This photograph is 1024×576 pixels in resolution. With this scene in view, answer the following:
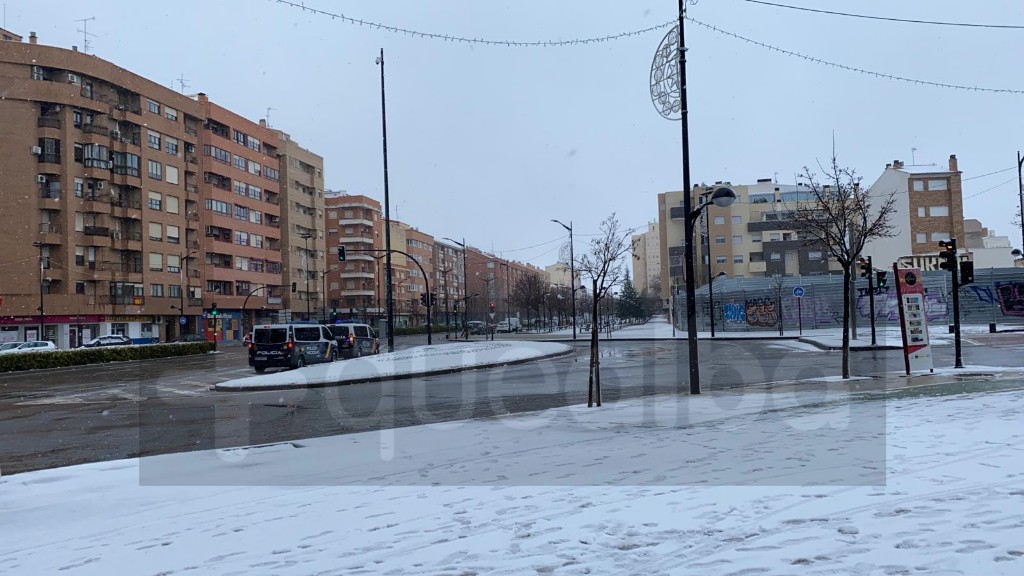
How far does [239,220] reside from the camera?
73.1m

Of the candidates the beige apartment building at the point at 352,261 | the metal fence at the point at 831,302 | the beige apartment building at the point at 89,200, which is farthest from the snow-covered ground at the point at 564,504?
the beige apartment building at the point at 352,261

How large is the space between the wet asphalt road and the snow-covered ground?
245 cm

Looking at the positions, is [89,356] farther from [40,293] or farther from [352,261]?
[352,261]

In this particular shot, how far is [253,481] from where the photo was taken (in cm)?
692

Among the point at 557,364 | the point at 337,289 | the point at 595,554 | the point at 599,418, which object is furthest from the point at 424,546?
the point at 337,289

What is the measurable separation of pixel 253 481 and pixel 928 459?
6.35 meters

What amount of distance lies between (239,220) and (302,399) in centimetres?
6264

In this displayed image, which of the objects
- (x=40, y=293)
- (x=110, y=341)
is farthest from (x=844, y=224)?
(x=40, y=293)

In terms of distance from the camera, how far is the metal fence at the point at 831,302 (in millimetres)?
44156

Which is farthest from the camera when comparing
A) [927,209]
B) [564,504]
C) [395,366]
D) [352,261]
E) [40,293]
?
[352,261]

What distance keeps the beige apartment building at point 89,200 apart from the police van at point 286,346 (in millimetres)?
36330

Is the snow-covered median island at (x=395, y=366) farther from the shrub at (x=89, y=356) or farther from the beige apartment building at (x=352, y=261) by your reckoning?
the beige apartment building at (x=352, y=261)

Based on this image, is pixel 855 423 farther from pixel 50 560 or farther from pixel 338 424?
pixel 50 560

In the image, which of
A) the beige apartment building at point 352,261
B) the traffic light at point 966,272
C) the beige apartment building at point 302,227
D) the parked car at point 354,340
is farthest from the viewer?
the beige apartment building at point 352,261
